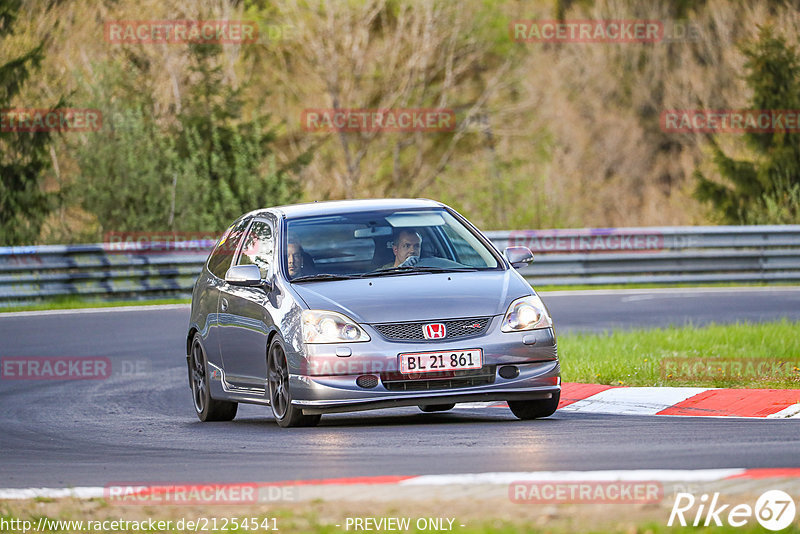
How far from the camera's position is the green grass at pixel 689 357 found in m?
12.6

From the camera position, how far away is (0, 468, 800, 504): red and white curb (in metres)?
6.64

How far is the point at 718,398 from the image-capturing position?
11.4 meters

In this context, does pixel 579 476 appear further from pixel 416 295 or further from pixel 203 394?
pixel 203 394

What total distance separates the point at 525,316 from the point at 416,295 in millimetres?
763

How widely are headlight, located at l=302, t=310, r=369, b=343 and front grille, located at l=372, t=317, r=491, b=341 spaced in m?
0.14

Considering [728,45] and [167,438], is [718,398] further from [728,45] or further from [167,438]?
[728,45]

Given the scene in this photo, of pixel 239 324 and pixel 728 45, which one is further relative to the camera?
pixel 728 45

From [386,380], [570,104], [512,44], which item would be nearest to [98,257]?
[386,380]

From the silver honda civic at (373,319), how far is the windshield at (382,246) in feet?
0.04

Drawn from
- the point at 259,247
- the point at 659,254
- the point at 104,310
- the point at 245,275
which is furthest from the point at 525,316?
the point at 659,254

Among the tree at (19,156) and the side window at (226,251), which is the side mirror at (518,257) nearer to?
the side window at (226,251)

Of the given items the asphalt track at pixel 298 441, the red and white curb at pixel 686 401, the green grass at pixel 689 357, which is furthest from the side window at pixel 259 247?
the green grass at pixel 689 357

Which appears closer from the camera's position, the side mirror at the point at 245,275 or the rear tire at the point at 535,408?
the rear tire at the point at 535,408

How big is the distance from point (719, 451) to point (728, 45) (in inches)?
1975
